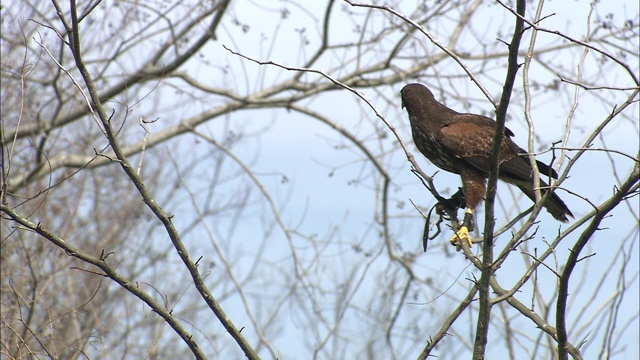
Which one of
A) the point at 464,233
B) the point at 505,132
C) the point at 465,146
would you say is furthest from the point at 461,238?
the point at 505,132

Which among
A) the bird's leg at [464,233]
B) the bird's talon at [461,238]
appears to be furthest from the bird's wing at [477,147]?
the bird's talon at [461,238]

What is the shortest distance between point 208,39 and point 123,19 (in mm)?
922

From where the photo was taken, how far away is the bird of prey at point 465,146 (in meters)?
4.39

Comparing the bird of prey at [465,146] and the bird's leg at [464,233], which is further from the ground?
the bird of prey at [465,146]

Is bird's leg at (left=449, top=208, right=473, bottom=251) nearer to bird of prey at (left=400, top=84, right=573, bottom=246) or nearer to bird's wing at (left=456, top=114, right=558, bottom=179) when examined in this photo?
bird of prey at (left=400, top=84, right=573, bottom=246)

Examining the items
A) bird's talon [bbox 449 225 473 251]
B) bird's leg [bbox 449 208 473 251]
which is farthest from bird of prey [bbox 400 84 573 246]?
bird's talon [bbox 449 225 473 251]

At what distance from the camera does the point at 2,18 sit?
23.0 ft

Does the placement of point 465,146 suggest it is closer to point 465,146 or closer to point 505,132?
point 465,146

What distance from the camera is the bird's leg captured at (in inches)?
147

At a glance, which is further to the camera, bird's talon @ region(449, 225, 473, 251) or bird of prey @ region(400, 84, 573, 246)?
bird of prey @ region(400, 84, 573, 246)

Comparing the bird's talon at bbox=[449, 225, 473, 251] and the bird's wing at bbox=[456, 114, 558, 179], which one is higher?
the bird's wing at bbox=[456, 114, 558, 179]

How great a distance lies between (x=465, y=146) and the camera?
14.5 feet

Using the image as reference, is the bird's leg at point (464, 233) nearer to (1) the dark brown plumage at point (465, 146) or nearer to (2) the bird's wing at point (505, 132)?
(1) the dark brown plumage at point (465, 146)

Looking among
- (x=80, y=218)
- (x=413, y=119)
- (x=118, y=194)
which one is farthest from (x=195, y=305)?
(x=413, y=119)
